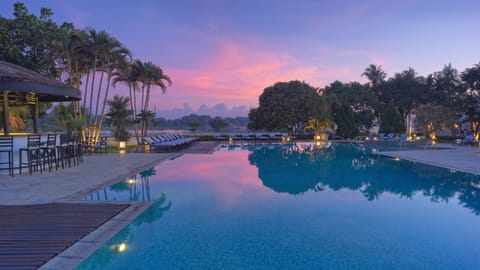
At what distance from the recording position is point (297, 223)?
5.53m

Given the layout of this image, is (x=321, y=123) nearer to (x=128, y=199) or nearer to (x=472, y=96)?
(x=472, y=96)

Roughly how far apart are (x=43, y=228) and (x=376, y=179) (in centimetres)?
938

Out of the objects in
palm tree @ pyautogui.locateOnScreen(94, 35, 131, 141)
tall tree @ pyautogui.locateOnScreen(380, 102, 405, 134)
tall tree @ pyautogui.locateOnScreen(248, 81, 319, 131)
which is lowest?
tall tree @ pyautogui.locateOnScreen(380, 102, 405, 134)

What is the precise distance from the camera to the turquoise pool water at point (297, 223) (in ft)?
13.1

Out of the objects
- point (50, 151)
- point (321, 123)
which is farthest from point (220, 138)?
point (50, 151)

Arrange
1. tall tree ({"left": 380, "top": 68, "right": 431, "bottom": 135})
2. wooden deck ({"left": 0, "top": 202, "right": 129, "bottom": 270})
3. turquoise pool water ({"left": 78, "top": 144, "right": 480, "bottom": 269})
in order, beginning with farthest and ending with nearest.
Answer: tall tree ({"left": 380, "top": 68, "right": 431, "bottom": 135})
turquoise pool water ({"left": 78, "top": 144, "right": 480, "bottom": 269})
wooden deck ({"left": 0, "top": 202, "right": 129, "bottom": 270})

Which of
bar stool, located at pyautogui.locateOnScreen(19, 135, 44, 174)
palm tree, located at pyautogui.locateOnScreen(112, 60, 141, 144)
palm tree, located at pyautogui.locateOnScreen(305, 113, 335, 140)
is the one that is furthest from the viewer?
palm tree, located at pyautogui.locateOnScreen(305, 113, 335, 140)

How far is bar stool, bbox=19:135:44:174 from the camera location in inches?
364

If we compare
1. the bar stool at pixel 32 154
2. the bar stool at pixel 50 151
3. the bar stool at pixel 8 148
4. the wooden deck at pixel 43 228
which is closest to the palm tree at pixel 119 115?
the bar stool at pixel 50 151

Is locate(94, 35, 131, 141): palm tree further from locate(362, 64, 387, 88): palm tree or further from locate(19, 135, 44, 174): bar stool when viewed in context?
locate(362, 64, 387, 88): palm tree

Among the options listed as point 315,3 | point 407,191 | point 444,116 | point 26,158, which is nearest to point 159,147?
point 26,158

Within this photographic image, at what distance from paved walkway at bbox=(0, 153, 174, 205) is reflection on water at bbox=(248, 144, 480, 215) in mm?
4736

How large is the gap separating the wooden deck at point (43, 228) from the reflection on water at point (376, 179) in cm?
478

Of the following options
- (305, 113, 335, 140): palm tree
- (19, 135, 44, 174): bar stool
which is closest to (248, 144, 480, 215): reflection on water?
(19, 135, 44, 174): bar stool
